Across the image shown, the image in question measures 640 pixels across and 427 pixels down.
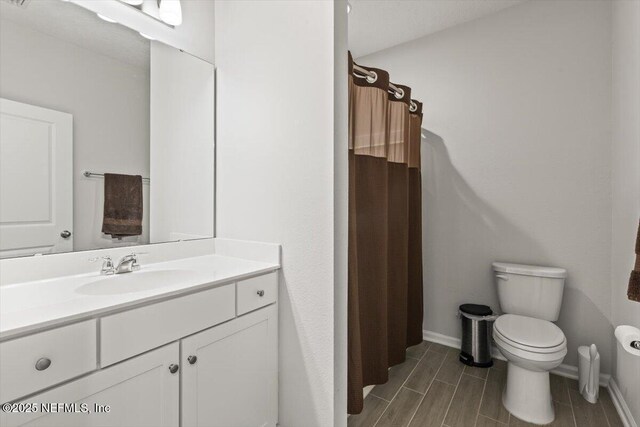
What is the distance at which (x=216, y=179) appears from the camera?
1.79 metres

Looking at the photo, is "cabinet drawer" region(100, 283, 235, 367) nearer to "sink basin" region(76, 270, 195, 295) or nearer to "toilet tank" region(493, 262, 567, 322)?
"sink basin" region(76, 270, 195, 295)

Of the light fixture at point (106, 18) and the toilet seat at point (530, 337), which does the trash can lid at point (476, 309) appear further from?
the light fixture at point (106, 18)

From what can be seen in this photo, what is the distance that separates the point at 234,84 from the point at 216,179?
1.82ft

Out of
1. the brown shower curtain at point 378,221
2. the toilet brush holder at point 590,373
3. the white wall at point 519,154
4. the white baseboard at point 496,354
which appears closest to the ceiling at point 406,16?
the white wall at point 519,154

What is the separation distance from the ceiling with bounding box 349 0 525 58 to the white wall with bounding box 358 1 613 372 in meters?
0.09

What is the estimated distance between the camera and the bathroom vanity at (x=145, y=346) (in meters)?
0.78

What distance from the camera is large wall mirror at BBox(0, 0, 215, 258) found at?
45.4 inches

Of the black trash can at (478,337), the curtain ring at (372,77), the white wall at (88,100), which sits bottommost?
the black trash can at (478,337)

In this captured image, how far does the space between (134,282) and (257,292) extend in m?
0.53

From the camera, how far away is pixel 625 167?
165 cm

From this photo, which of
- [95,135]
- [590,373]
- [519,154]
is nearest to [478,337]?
[590,373]

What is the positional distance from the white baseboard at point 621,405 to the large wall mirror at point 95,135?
2448mm

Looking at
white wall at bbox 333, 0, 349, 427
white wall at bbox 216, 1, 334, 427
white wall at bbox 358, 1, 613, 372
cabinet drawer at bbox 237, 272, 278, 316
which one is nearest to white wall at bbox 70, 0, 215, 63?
white wall at bbox 216, 1, 334, 427

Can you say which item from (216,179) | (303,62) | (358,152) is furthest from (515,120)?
(216,179)
